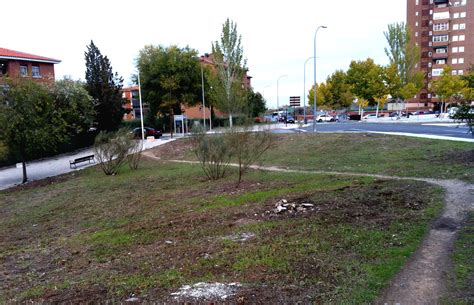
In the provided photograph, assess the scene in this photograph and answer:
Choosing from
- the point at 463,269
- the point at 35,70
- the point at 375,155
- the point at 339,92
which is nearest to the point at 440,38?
the point at 339,92

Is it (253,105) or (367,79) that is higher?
(367,79)

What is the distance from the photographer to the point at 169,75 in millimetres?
49625

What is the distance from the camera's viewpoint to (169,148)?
31.4 m

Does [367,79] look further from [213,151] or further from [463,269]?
[463,269]

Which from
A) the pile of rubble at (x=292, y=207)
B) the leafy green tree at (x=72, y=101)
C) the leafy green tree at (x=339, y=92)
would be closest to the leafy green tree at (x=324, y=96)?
the leafy green tree at (x=339, y=92)

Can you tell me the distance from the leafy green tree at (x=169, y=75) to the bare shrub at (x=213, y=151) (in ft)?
114

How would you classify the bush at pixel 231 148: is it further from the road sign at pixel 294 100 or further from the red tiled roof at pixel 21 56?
the road sign at pixel 294 100

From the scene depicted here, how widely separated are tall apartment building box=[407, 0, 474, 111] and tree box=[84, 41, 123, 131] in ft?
227

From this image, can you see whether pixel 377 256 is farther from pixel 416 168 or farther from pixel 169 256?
pixel 416 168

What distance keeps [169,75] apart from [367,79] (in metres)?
29.9

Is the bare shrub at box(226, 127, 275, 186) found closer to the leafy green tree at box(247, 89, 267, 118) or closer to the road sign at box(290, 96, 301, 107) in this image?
the leafy green tree at box(247, 89, 267, 118)

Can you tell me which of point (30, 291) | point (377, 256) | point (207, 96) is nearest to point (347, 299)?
point (377, 256)

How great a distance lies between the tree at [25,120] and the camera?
1884cm

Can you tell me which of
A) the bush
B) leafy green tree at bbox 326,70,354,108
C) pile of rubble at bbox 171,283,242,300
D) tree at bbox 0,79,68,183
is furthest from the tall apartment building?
pile of rubble at bbox 171,283,242,300
